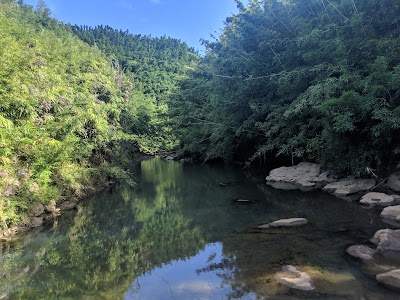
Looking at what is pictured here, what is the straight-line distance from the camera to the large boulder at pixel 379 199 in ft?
32.2

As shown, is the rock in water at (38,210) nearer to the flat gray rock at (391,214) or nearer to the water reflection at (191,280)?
the water reflection at (191,280)

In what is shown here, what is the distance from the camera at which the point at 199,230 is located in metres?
9.30

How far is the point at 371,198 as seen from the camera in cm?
1024

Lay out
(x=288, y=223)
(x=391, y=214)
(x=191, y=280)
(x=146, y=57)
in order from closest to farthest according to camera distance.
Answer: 1. (x=191, y=280)
2. (x=391, y=214)
3. (x=288, y=223)
4. (x=146, y=57)

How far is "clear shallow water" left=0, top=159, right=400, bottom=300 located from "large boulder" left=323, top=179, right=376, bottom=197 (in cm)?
50

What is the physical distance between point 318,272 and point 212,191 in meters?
9.68

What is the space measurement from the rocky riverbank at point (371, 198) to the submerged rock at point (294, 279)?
1048mm

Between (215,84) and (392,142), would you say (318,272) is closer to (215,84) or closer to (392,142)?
(392,142)

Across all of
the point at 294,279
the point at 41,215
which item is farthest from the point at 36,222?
the point at 294,279

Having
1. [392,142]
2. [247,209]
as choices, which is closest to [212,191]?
[247,209]

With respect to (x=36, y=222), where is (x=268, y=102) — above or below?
above

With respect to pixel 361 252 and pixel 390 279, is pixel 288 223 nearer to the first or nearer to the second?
pixel 361 252

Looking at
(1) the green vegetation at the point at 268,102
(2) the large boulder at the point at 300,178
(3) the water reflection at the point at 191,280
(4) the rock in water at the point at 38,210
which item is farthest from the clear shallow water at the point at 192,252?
(1) the green vegetation at the point at 268,102

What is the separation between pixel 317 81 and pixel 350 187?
4475 mm
